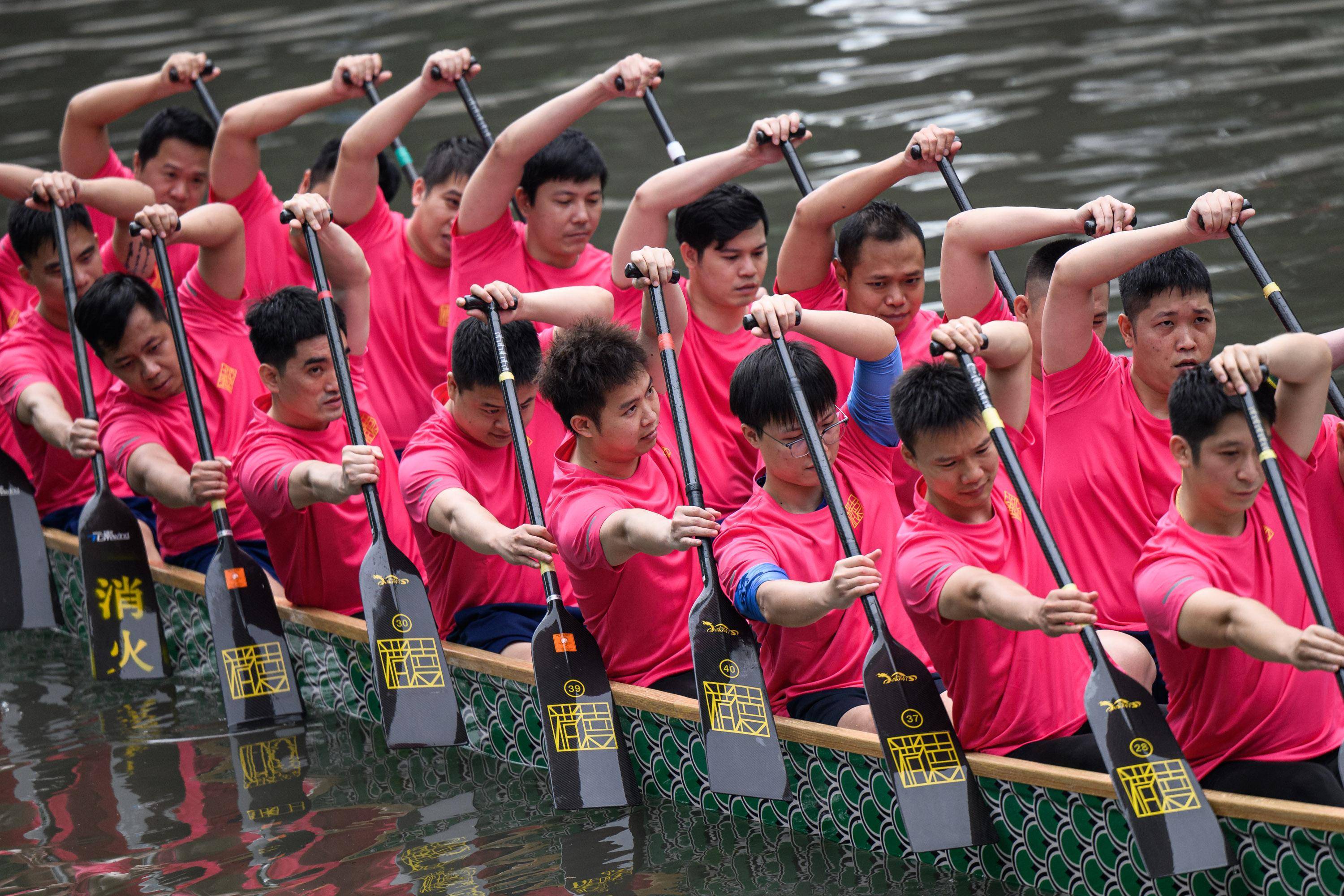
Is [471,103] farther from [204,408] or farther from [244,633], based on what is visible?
[244,633]

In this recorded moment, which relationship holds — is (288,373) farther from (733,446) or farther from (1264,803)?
(1264,803)

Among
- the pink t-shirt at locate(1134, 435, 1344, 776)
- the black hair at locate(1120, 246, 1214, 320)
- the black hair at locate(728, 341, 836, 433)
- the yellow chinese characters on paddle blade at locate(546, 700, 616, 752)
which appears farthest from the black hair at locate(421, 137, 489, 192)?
the pink t-shirt at locate(1134, 435, 1344, 776)

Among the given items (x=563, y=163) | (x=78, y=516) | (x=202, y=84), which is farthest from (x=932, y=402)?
(x=202, y=84)

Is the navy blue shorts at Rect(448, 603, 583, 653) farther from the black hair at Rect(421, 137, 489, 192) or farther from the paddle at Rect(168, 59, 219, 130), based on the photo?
the paddle at Rect(168, 59, 219, 130)

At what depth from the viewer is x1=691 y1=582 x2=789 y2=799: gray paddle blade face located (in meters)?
3.54

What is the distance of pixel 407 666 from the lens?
→ 4.21m

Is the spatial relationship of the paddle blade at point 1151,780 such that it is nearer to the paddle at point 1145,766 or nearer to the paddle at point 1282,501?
the paddle at point 1145,766

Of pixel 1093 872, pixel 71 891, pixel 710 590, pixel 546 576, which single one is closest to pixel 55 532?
pixel 71 891

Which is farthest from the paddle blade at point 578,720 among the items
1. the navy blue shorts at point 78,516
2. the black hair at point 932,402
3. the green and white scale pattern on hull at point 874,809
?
the navy blue shorts at point 78,516

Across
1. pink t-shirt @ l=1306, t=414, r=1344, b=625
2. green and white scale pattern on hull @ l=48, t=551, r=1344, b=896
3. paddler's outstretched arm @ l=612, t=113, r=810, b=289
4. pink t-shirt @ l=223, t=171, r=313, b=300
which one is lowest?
green and white scale pattern on hull @ l=48, t=551, r=1344, b=896

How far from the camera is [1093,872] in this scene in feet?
10.1

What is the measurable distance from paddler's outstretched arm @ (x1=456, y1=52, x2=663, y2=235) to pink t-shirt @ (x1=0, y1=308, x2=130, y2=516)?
1580 mm

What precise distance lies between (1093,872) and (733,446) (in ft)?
6.08

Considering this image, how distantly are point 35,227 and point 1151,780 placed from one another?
4.49m
